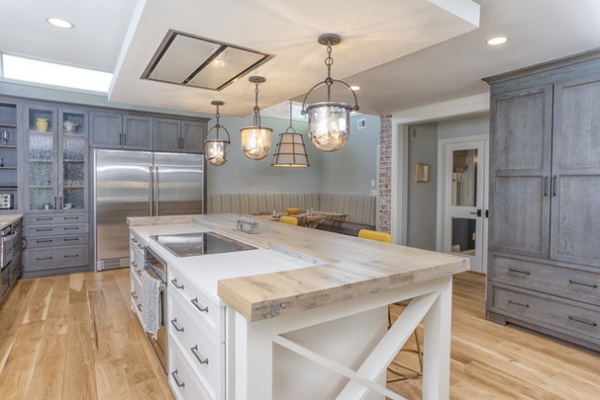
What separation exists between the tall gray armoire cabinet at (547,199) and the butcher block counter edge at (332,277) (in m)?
1.74

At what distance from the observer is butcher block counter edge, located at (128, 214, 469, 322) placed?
1.17 meters

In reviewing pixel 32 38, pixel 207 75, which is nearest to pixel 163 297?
pixel 207 75

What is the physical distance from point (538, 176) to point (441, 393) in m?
2.20

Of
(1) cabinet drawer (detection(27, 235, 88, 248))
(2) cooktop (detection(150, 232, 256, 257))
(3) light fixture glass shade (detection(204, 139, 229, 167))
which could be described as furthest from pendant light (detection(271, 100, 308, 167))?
(1) cabinet drawer (detection(27, 235, 88, 248))

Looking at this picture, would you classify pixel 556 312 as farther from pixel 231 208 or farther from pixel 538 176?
pixel 231 208

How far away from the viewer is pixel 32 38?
10.8 ft

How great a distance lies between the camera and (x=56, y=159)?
4645 millimetres

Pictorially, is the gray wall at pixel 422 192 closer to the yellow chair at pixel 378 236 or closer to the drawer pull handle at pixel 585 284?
the drawer pull handle at pixel 585 284

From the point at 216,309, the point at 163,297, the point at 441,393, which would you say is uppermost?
the point at 216,309

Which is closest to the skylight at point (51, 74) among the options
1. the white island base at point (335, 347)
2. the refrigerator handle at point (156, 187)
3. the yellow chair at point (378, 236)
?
the refrigerator handle at point (156, 187)

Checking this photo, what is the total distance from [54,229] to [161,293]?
3.52m

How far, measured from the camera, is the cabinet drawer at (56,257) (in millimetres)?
4523

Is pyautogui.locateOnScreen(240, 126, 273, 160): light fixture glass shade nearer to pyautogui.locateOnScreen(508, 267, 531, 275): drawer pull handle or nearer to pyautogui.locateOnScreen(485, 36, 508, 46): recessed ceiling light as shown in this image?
pyautogui.locateOnScreen(485, 36, 508, 46): recessed ceiling light

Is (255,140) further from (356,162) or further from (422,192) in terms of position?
(356,162)
